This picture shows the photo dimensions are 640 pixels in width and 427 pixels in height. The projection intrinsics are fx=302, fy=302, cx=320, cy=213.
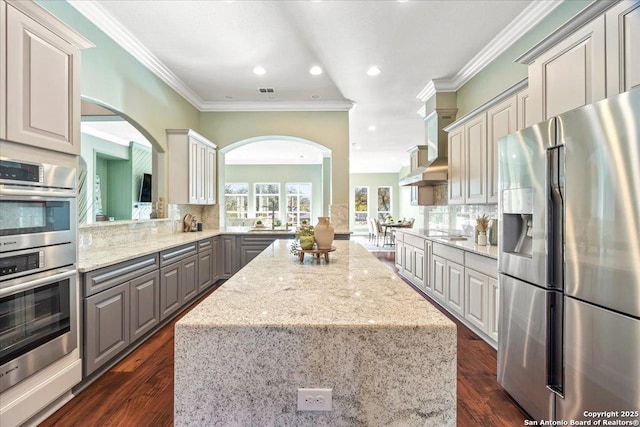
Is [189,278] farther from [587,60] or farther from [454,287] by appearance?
[587,60]

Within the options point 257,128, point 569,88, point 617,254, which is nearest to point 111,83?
point 257,128

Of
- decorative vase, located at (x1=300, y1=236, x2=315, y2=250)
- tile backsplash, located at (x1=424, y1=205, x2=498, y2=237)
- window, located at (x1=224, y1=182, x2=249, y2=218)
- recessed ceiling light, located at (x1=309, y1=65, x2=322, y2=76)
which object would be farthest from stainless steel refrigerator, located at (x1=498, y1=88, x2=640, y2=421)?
window, located at (x1=224, y1=182, x2=249, y2=218)

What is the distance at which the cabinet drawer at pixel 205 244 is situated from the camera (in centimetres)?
411

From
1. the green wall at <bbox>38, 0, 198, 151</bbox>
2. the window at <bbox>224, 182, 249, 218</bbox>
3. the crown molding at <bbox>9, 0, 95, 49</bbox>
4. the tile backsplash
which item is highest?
the green wall at <bbox>38, 0, 198, 151</bbox>

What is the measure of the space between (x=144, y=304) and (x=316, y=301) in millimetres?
2223

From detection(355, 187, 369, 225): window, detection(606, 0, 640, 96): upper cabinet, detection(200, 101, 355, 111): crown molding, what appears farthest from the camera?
detection(355, 187, 369, 225): window

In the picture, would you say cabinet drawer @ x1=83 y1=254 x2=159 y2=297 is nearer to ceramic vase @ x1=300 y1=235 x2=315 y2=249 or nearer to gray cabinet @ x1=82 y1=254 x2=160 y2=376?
gray cabinet @ x1=82 y1=254 x2=160 y2=376

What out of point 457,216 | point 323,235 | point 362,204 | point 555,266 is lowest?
point 555,266

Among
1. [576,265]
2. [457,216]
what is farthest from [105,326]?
[457,216]

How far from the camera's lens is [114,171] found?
684 centimetres

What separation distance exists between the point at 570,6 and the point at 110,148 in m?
7.58

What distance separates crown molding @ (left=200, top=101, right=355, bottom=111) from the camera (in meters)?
5.10

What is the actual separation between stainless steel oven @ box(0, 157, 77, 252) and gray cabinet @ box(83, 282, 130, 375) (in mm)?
533

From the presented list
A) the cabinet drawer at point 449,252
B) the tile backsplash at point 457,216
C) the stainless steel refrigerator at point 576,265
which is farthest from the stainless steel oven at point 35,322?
the tile backsplash at point 457,216
